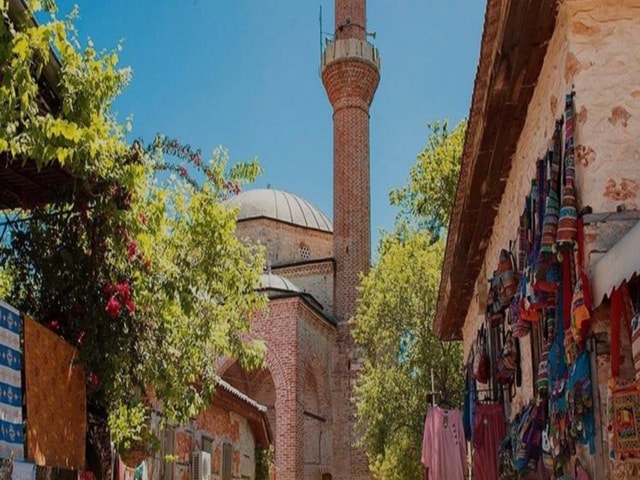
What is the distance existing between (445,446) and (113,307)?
466cm

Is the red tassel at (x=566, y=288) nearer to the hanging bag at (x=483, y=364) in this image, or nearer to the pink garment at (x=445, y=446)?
the hanging bag at (x=483, y=364)

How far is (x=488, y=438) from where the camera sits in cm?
751

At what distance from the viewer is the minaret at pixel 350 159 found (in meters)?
28.8

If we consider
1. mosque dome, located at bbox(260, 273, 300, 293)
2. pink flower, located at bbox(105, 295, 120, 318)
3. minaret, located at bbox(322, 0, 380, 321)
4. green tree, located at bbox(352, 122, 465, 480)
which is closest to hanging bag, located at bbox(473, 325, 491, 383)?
pink flower, located at bbox(105, 295, 120, 318)

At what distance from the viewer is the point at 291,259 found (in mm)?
33312

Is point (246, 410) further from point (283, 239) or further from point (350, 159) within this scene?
point (283, 239)

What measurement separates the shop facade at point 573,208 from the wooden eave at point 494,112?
0.01 m

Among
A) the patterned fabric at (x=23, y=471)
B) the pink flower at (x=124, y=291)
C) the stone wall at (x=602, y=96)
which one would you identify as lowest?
the patterned fabric at (x=23, y=471)

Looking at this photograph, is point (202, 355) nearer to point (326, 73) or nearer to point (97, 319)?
point (97, 319)

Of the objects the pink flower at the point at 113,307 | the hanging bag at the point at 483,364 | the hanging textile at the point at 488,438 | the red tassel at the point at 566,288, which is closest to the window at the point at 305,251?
the hanging bag at the point at 483,364

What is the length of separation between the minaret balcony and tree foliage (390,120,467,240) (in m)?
9.30

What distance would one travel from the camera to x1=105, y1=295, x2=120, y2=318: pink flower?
20.3 feet

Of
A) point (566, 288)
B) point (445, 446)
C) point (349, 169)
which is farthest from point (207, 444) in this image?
point (349, 169)

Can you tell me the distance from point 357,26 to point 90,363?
2514cm
